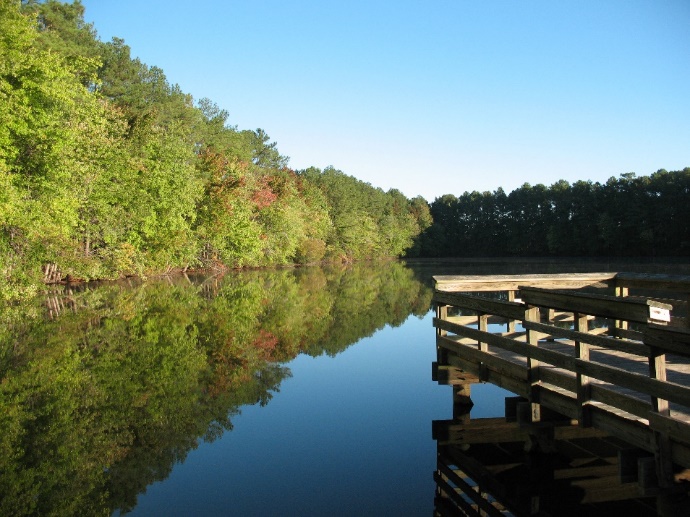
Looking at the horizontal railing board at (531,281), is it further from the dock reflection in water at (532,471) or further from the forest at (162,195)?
the forest at (162,195)

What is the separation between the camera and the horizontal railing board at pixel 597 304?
15.7ft

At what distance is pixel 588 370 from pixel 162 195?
36.5 meters

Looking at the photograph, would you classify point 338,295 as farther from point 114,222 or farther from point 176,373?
point 176,373

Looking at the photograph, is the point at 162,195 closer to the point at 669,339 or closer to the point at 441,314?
the point at 441,314

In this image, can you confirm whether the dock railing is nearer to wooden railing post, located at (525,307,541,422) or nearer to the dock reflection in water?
wooden railing post, located at (525,307,541,422)

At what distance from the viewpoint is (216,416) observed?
9.14 meters

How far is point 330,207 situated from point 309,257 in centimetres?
1905

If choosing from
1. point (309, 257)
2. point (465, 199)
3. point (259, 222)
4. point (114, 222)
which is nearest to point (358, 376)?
point (114, 222)

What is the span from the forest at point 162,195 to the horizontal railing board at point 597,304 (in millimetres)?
18363

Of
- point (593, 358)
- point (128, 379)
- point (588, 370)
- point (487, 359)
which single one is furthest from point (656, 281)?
point (128, 379)

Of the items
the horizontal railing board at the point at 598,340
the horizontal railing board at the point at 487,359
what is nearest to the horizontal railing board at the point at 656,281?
the horizontal railing board at the point at 598,340

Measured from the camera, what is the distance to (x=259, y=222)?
2270 inches

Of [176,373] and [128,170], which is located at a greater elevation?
[128,170]

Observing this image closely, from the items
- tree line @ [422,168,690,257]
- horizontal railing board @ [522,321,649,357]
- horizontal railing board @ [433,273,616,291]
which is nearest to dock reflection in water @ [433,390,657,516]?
horizontal railing board @ [522,321,649,357]
